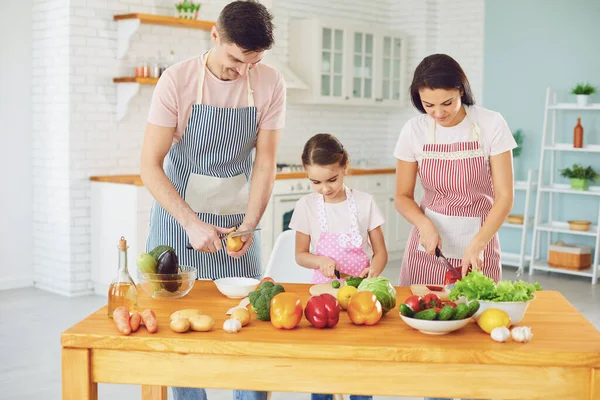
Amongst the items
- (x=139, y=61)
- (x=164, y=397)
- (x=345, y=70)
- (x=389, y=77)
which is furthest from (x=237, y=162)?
(x=389, y=77)

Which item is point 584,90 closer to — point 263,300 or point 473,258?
point 473,258

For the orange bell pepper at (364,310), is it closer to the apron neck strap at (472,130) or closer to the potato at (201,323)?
the potato at (201,323)

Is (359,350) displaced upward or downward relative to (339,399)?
upward

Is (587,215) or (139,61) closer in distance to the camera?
(139,61)

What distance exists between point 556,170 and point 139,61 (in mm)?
4343

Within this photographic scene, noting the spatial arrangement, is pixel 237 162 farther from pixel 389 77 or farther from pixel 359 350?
pixel 389 77

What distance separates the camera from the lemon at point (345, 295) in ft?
Result: 7.85

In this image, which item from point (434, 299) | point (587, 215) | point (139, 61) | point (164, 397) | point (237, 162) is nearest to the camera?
point (434, 299)

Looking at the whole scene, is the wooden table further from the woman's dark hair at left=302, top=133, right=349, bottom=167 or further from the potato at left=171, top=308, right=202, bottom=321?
the woman's dark hair at left=302, top=133, right=349, bottom=167

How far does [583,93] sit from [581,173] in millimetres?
773

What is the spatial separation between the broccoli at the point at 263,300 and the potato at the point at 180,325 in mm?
226

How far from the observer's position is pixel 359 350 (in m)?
2.05

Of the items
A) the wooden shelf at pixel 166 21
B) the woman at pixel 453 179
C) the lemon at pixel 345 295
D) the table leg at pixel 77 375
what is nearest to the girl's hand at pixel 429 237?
the woman at pixel 453 179

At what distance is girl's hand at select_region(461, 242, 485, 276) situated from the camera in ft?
9.19
